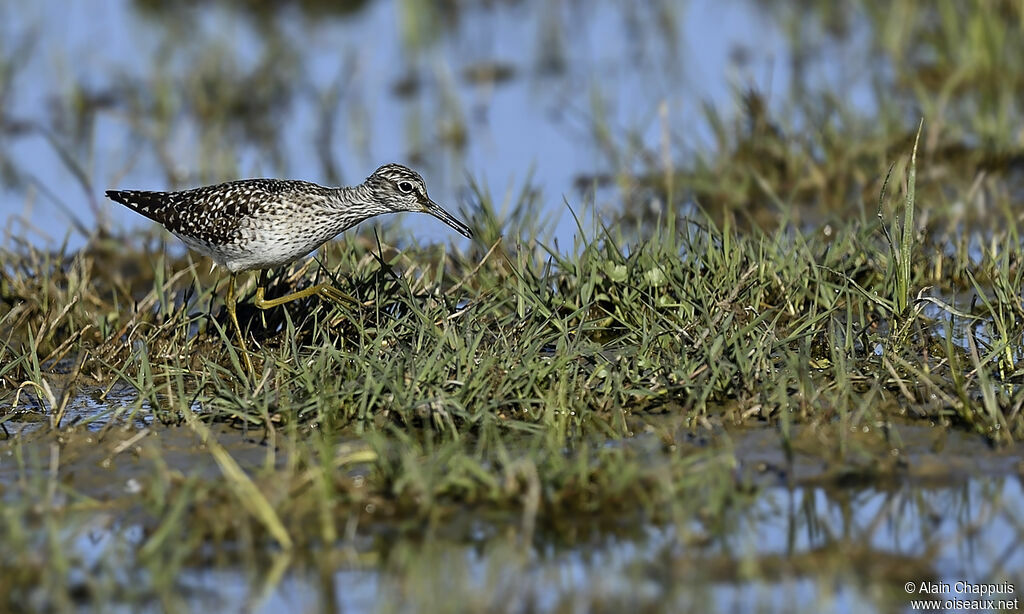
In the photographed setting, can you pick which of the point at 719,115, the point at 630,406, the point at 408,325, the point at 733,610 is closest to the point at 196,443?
the point at 408,325

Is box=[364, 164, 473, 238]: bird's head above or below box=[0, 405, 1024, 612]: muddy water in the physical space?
above

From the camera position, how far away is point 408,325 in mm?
8078

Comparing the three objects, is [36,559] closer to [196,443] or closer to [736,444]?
[196,443]

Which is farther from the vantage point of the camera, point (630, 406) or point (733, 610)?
point (630, 406)

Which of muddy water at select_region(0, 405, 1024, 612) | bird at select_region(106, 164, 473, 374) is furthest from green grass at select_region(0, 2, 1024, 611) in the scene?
bird at select_region(106, 164, 473, 374)

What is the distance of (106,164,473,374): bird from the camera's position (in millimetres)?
8523

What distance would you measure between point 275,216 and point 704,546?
3.64 m

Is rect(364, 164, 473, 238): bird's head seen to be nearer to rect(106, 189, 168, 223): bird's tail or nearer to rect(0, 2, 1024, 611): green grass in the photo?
rect(0, 2, 1024, 611): green grass

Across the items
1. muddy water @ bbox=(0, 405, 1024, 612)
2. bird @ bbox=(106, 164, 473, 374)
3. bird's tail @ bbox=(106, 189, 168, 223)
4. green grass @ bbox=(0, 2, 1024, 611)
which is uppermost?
bird's tail @ bbox=(106, 189, 168, 223)

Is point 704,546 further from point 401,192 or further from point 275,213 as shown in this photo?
point 401,192

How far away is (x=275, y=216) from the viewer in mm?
8523

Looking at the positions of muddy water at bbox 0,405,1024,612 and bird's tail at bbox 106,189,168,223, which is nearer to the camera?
muddy water at bbox 0,405,1024,612

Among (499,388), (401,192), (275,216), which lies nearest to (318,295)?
(275,216)

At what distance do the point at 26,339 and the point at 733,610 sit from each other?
540cm
